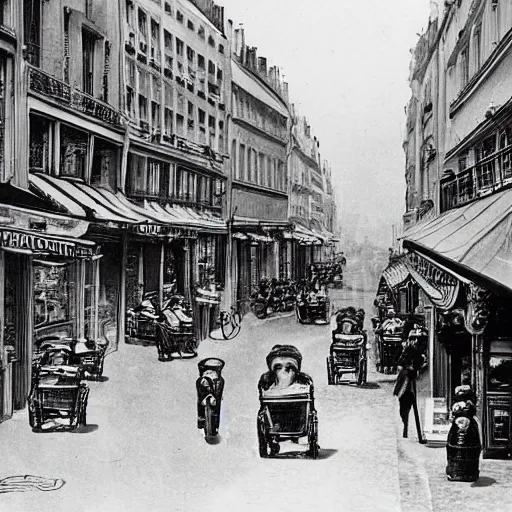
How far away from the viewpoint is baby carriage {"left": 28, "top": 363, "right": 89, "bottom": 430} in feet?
14.8

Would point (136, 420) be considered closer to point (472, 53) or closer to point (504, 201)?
point (504, 201)

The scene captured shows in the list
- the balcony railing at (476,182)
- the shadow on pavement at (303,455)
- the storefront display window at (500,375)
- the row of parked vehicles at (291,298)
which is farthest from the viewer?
the storefront display window at (500,375)

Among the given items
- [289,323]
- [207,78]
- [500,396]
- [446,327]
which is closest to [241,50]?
[207,78]

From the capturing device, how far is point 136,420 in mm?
4559

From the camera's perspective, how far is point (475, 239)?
4309 millimetres

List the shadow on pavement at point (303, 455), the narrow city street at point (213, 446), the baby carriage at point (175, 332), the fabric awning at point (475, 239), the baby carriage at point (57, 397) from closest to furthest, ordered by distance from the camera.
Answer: the fabric awning at point (475, 239), the narrow city street at point (213, 446), the shadow on pavement at point (303, 455), the baby carriage at point (57, 397), the baby carriage at point (175, 332)

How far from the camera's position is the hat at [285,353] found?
464 cm

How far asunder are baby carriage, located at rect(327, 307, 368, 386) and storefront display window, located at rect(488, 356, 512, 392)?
3.28ft

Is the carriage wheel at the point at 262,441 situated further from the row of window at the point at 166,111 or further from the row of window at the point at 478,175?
the row of window at the point at 478,175

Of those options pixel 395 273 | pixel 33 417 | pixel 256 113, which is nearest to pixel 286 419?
pixel 395 273

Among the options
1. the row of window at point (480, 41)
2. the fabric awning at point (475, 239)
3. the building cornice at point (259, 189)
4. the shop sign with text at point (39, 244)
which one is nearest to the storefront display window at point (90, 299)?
the shop sign with text at point (39, 244)

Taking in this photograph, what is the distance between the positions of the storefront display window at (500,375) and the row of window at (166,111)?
203 centimetres

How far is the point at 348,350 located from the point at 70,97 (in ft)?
6.26

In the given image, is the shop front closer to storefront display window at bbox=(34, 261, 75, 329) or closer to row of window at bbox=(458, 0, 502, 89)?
storefront display window at bbox=(34, 261, 75, 329)
